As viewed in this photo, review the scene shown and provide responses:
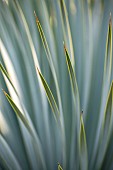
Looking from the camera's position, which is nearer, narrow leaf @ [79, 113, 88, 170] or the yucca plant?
narrow leaf @ [79, 113, 88, 170]

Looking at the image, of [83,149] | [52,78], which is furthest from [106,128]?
[52,78]

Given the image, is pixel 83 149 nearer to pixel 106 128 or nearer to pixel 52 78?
pixel 106 128

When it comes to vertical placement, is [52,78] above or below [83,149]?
above

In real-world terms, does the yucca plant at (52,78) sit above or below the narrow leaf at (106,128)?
above

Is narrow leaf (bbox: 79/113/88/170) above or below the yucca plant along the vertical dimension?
below

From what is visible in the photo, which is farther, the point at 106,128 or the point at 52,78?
the point at 52,78

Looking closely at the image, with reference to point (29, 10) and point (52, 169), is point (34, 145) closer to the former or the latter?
point (52, 169)

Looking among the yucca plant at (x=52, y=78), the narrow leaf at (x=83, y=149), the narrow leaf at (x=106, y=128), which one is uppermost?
the yucca plant at (x=52, y=78)

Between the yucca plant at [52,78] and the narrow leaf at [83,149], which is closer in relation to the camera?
the narrow leaf at [83,149]
